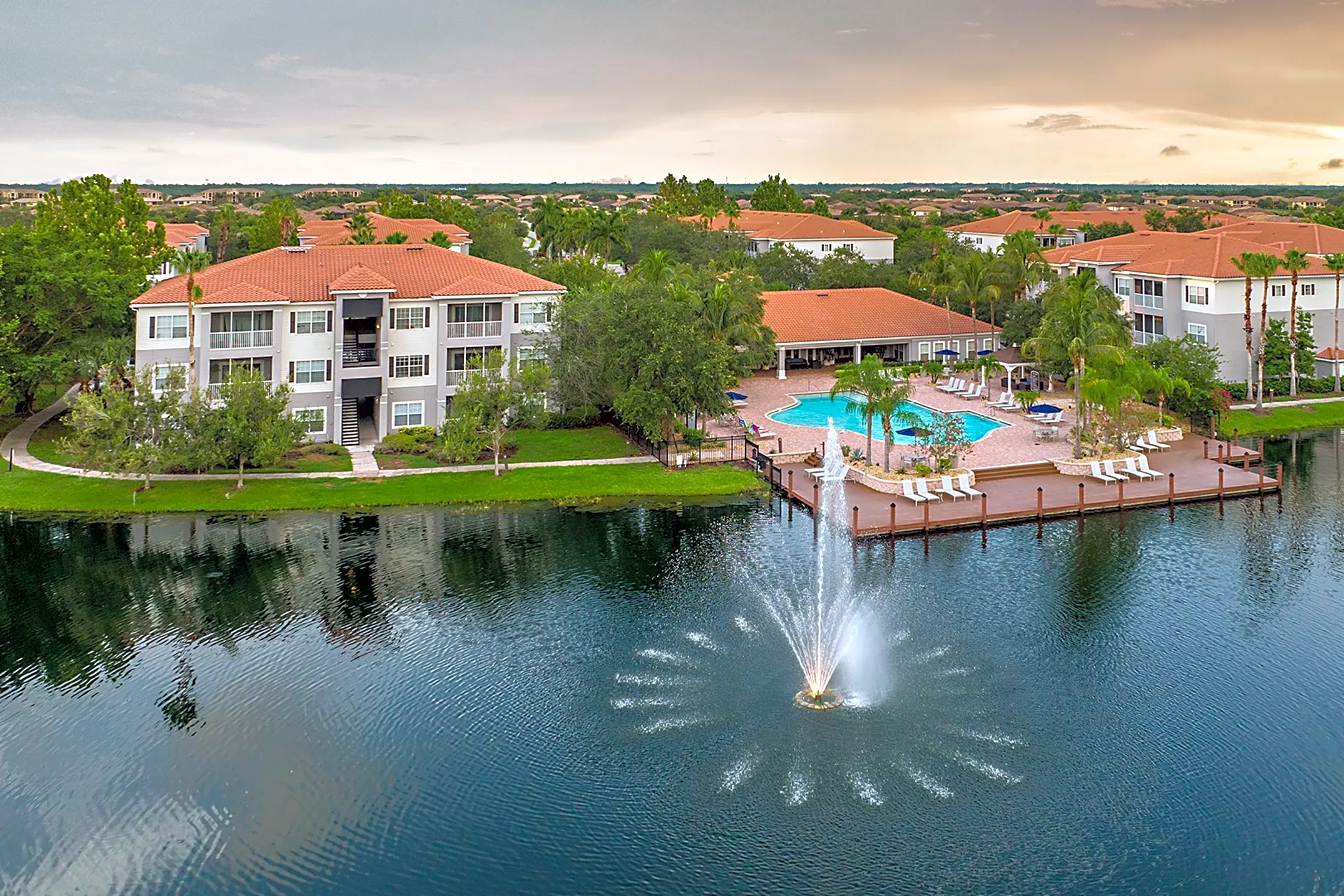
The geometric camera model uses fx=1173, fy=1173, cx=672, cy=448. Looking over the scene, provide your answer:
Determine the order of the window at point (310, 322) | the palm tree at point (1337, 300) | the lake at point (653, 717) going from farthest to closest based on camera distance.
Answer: the palm tree at point (1337, 300), the window at point (310, 322), the lake at point (653, 717)

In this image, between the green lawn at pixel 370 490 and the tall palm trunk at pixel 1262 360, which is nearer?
the green lawn at pixel 370 490

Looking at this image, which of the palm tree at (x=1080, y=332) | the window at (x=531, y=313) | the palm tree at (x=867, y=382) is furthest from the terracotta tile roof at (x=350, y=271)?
the palm tree at (x=1080, y=332)

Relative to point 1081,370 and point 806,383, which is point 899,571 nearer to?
point 1081,370

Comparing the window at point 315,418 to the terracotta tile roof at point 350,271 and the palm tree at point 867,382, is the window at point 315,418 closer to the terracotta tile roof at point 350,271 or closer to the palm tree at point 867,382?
the terracotta tile roof at point 350,271

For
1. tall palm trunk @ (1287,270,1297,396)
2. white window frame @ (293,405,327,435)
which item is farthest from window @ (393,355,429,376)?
tall palm trunk @ (1287,270,1297,396)

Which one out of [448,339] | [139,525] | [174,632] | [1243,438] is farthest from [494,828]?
[1243,438]

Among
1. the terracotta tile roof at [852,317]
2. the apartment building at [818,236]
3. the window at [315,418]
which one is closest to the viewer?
the window at [315,418]
